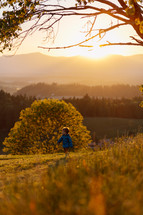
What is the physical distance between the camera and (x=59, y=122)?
20.0 metres

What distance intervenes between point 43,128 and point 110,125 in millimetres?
37221

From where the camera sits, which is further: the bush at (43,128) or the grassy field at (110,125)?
the grassy field at (110,125)

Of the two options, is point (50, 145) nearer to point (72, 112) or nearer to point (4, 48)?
point (72, 112)

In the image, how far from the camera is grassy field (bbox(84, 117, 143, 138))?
1997 inches

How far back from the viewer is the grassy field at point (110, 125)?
50.7 meters

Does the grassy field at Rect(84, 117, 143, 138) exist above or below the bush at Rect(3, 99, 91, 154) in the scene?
below

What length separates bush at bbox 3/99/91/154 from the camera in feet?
63.0

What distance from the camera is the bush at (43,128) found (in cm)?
1920

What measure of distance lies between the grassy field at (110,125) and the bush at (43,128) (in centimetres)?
2885

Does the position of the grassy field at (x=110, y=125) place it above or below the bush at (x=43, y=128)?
below

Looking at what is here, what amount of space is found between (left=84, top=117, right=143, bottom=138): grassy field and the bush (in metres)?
28.9

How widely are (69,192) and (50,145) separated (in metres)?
15.6

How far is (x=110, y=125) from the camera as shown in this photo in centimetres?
5500

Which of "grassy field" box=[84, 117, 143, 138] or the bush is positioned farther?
"grassy field" box=[84, 117, 143, 138]
